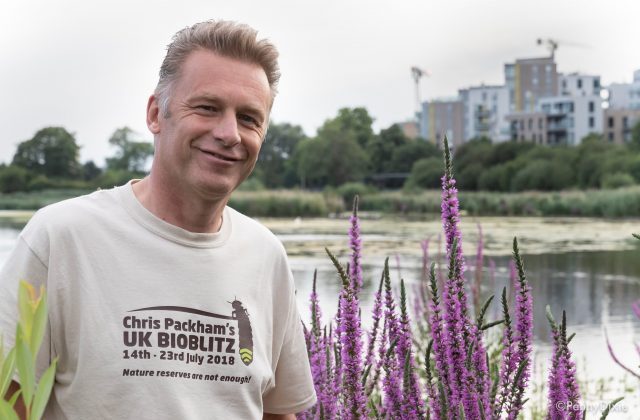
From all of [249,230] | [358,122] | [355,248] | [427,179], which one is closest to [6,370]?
[249,230]

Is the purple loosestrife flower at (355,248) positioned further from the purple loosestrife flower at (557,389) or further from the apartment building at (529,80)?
the apartment building at (529,80)

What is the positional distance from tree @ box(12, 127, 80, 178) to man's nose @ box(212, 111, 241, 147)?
74482 millimetres

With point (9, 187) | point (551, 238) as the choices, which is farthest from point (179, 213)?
point (9, 187)

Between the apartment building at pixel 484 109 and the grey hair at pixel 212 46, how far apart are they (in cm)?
11185

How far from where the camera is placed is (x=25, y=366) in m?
0.60

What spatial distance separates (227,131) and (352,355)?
0.69 metres

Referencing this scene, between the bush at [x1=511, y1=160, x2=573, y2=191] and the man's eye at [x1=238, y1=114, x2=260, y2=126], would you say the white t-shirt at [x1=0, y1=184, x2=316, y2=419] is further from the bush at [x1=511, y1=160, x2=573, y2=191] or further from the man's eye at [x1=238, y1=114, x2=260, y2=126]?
the bush at [x1=511, y1=160, x2=573, y2=191]

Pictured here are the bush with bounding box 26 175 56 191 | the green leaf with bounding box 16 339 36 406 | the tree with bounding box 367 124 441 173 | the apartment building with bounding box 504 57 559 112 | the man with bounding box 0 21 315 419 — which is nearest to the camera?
the green leaf with bounding box 16 339 36 406

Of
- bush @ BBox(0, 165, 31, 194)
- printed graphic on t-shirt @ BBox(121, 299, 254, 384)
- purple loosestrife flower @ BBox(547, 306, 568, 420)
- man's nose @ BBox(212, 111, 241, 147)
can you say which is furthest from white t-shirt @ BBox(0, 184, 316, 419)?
bush @ BBox(0, 165, 31, 194)

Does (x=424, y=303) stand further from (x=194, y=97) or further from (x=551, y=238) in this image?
(x=551, y=238)

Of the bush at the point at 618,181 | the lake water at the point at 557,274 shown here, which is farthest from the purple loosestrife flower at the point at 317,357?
the bush at the point at 618,181

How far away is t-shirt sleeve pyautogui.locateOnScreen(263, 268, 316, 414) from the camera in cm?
212

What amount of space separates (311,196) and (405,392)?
35.5 m

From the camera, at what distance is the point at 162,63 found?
1.91 m
